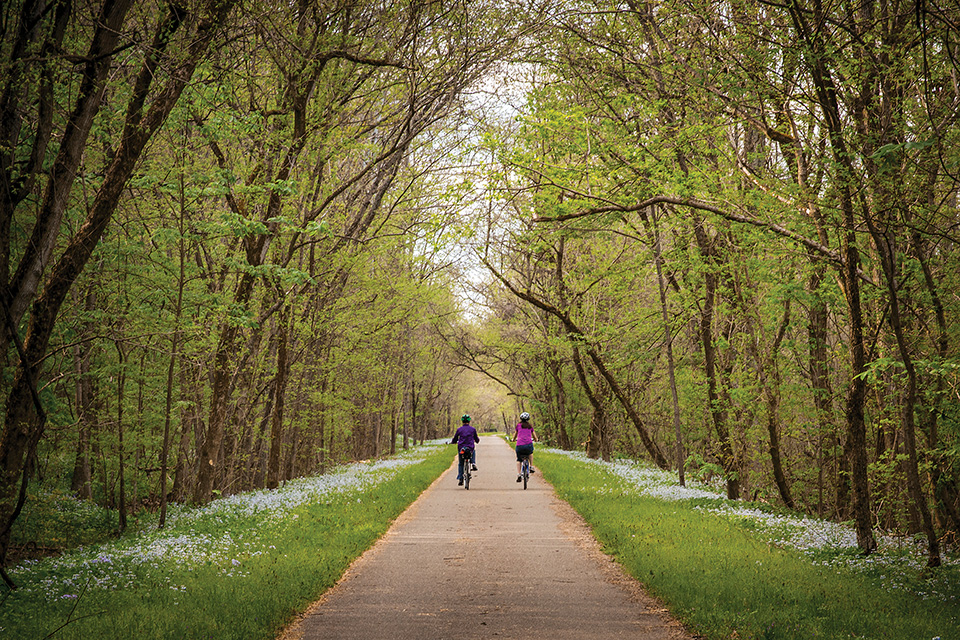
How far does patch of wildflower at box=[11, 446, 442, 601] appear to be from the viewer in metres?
7.32

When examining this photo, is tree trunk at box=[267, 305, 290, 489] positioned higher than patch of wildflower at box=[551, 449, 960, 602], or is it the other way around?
tree trunk at box=[267, 305, 290, 489]

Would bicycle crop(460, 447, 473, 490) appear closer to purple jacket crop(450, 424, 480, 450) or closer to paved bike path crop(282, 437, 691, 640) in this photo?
purple jacket crop(450, 424, 480, 450)

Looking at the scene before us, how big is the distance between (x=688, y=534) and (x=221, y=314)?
920cm

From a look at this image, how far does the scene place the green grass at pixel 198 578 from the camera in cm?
585

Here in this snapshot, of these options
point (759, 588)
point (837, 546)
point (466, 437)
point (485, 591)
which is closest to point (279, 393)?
point (466, 437)

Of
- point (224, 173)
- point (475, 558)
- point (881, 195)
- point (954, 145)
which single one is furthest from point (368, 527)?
point (954, 145)

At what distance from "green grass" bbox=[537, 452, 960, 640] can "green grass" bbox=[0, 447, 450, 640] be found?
3914mm

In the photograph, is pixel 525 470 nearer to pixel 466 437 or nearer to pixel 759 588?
pixel 466 437

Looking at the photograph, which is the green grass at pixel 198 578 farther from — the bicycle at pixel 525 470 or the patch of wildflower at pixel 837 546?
the bicycle at pixel 525 470

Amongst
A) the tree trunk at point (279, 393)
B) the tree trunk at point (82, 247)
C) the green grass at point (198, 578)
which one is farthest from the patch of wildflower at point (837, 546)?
the tree trunk at point (279, 393)

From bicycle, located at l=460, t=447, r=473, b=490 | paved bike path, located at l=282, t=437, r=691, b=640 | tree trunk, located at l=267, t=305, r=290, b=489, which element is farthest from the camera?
bicycle, located at l=460, t=447, r=473, b=490

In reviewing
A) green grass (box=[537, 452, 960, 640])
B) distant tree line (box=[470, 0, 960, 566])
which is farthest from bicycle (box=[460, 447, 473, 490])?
green grass (box=[537, 452, 960, 640])

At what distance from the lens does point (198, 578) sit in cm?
752

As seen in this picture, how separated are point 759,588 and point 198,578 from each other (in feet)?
19.9
